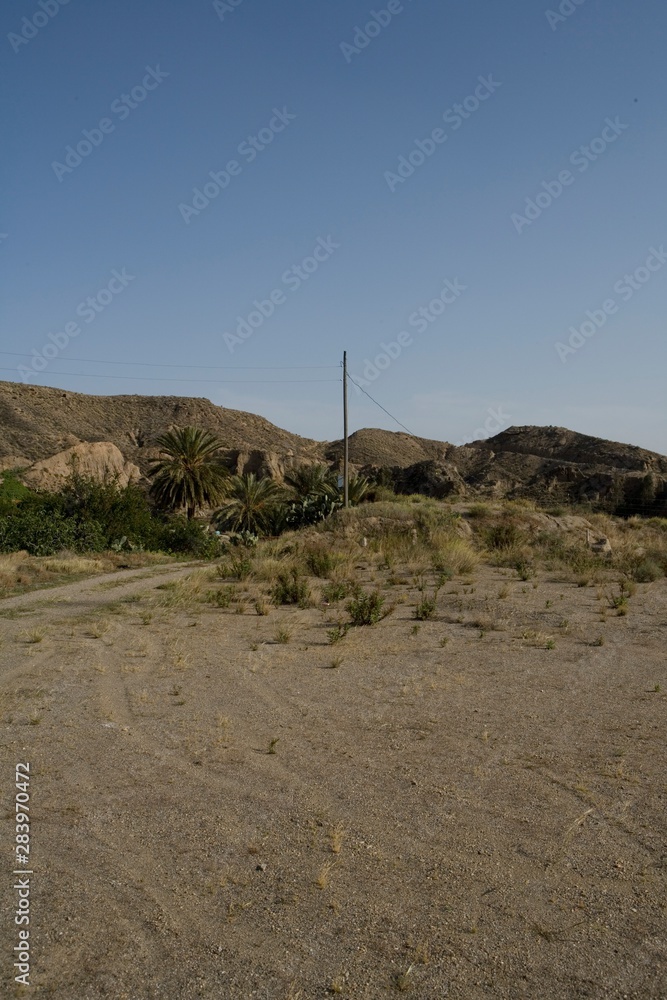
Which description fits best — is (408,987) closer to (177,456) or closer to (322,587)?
(322,587)

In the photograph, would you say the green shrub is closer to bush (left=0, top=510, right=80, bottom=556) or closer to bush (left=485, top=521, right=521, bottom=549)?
bush (left=485, top=521, right=521, bottom=549)

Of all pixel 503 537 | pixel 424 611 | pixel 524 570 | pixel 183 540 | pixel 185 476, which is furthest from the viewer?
pixel 185 476

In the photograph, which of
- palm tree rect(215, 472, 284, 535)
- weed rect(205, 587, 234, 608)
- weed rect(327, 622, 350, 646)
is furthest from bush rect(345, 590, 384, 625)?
palm tree rect(215, 472, 284, 535)

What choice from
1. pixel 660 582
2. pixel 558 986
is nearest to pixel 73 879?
pixel 558 986

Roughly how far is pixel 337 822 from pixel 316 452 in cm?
7154

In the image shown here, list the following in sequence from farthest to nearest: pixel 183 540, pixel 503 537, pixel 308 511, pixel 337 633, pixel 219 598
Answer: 1. pixel 308 511
2. pixel 183 540
3. pixel 503 537
4. pixel 219 598
5. pixel 337 633

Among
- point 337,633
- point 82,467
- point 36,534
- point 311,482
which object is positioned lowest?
point 337,633

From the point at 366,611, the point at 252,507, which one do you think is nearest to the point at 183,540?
the point at 252,507

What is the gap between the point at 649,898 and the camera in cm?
414

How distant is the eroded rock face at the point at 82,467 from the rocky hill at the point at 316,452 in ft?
0.33

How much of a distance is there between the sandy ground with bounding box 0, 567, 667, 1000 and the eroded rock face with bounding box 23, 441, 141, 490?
34.3 metres

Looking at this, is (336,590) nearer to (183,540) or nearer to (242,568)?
(242,568)

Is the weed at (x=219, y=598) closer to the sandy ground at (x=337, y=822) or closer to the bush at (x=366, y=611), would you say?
the bush at (x=366, y=611)

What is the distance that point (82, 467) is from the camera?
4891cm
